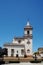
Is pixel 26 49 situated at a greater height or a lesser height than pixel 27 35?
lesser

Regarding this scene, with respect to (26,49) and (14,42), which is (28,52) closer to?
(26,49)

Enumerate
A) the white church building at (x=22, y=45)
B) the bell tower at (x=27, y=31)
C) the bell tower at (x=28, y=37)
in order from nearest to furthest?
the white church building at (x=22, y=45) < the bell tower at (x=28, y=37) < the bell tower at (x=27, y=31)

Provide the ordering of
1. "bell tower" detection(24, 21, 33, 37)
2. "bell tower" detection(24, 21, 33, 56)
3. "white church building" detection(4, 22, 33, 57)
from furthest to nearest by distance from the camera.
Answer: "bell tower" detection(24, 21, 33, 37) → "bell tower" detection(24, 21, 33, 56) → "white church building" detection(4, 22, 33, 57)

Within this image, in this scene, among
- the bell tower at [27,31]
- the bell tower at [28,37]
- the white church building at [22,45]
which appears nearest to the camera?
the white church building at [22,45]

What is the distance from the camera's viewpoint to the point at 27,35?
76750mm

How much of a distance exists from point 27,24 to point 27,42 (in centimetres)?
694

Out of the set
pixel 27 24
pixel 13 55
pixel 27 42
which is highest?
pixel 27 24

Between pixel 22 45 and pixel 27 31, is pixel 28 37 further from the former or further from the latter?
pixel 22 45

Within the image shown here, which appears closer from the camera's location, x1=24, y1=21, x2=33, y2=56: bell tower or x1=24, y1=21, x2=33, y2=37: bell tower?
x1=24, y1=21, x2=33, y2=56: bell tower

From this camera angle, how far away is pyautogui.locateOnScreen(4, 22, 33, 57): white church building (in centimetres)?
7468

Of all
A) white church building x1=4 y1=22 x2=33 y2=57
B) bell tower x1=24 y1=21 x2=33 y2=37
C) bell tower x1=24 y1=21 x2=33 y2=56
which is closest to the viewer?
white church building x1=4 y1=22 x2=33 y2=57

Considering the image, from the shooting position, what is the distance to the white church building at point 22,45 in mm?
74675

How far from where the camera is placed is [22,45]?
75312mm

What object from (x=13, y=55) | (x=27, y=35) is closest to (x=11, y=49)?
(x=13, y=55)
